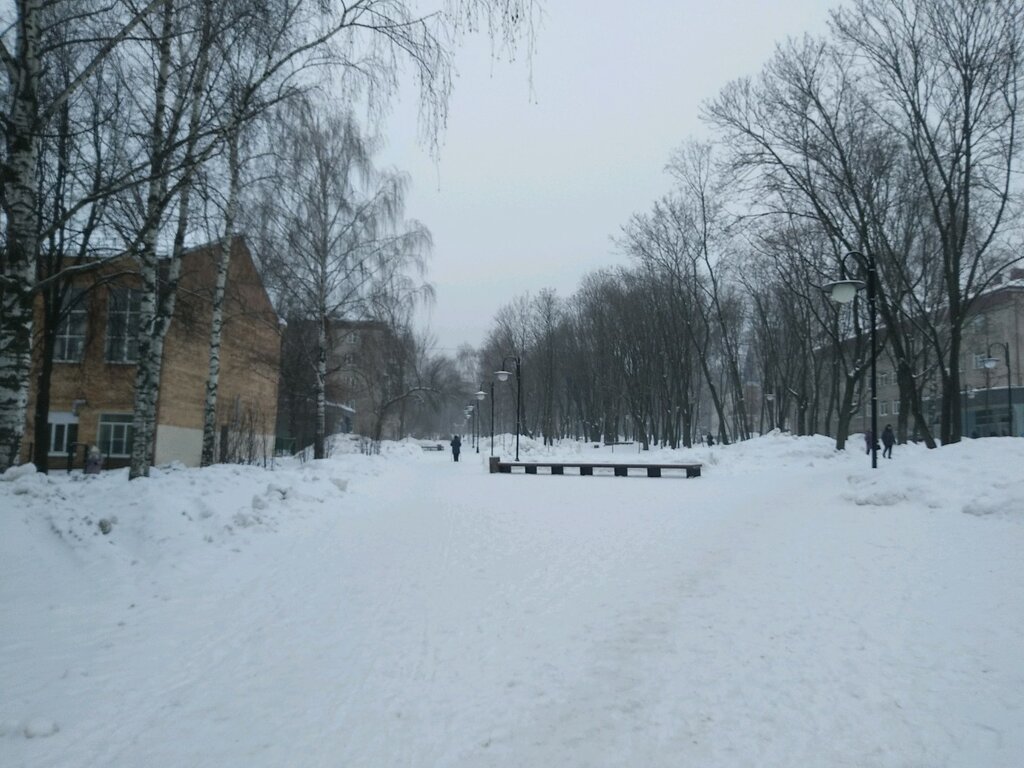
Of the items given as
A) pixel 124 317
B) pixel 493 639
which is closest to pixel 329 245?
pixel 124 317

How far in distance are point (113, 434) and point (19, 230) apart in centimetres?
2235

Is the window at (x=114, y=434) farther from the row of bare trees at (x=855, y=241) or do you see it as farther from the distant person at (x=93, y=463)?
the row of bare trees at (x=855, y=241)

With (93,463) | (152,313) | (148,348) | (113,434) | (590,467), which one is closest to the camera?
(148,348)

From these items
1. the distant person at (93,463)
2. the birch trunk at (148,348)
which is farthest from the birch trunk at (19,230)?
the distant person at (93,463)

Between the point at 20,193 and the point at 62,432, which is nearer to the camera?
the point at 20,193

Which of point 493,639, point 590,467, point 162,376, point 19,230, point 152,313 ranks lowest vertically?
point 493,639

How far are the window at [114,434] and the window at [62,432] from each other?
2.97ft

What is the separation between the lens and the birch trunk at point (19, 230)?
607 cm

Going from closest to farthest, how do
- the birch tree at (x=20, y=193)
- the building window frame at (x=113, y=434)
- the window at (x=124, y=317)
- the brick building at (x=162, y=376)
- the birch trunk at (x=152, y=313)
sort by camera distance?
the birch tree at (x=20, y=193), the birch trunk at (x=152, y=313), the window at (x=124, y=317), the brick building at (x=162, y=376), the building window frame at (x=113, y=434)

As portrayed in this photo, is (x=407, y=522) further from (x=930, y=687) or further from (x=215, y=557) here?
(x=930, y=687)

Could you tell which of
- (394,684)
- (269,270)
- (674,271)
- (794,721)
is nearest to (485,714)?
(394,684)

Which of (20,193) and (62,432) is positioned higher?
(20,193)

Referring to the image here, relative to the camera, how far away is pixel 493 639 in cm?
480

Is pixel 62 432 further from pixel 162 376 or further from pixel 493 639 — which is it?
pixel 493 639
